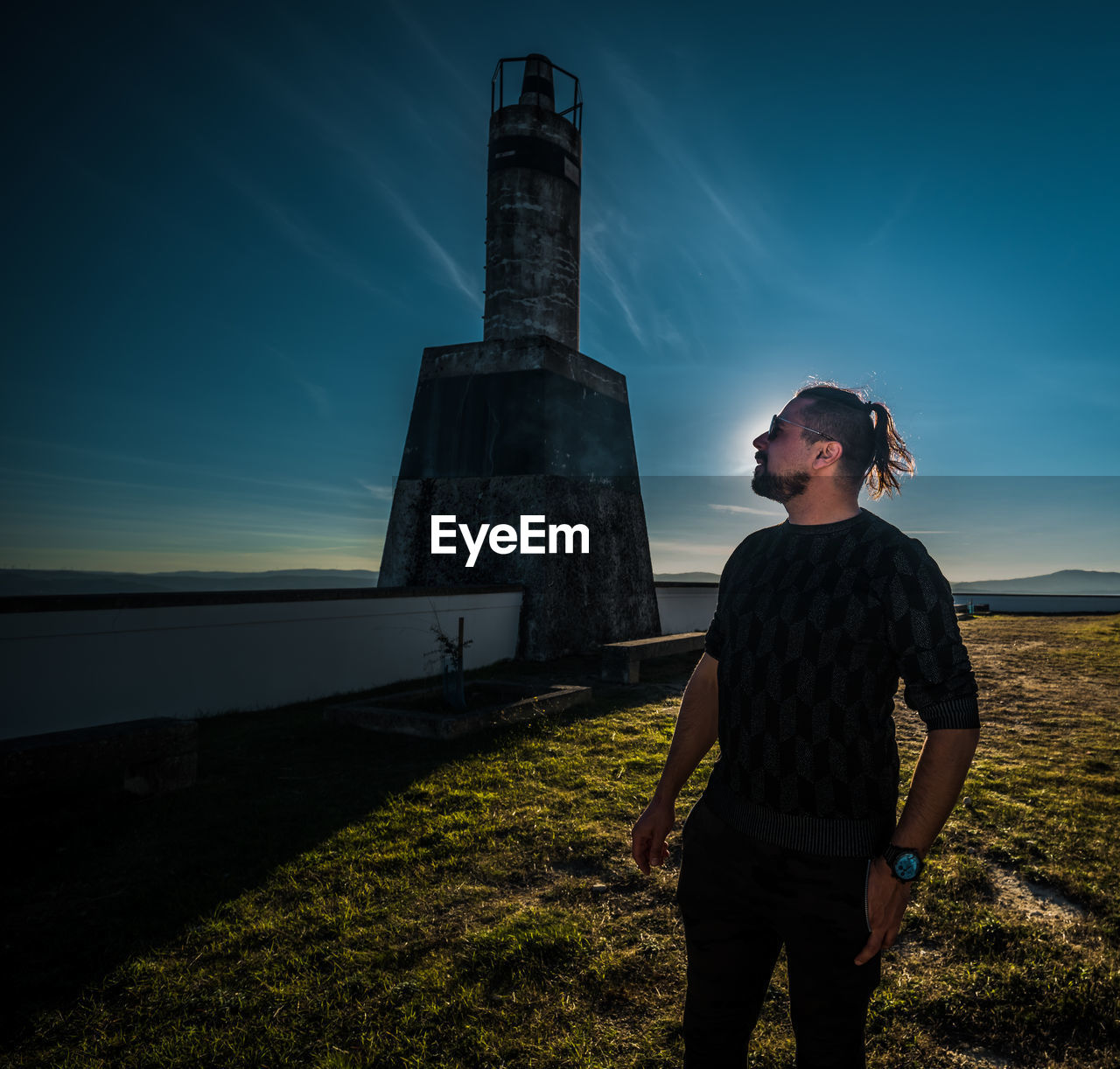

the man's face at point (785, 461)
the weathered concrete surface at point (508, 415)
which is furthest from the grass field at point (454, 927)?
the weathered concrete surface at point (508, 415)

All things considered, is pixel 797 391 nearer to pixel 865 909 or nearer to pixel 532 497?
pixel 865 909

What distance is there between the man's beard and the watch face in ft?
3.15

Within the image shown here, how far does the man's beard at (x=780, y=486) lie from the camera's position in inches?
81.2

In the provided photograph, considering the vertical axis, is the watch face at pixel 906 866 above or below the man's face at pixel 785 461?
below

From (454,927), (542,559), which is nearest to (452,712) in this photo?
(454,927)

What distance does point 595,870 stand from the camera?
13.9 feet

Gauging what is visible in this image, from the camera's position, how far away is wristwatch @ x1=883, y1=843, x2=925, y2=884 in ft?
5.48

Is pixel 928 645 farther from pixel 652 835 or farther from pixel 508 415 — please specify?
pixel 508 415

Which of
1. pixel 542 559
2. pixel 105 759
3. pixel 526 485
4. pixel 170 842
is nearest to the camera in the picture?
pixel 170 842

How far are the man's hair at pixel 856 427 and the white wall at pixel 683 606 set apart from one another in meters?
15.3

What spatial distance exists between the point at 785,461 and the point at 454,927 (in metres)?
2.85

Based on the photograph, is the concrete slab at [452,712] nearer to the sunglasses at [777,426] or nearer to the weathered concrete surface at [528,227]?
the sunglasses at [777,426]

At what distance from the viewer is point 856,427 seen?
2.04 m

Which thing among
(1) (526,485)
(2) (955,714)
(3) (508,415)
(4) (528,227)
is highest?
(4) (528,227)
